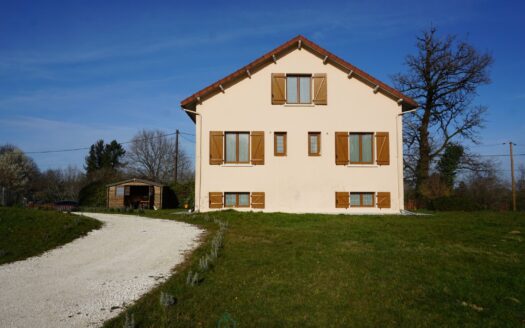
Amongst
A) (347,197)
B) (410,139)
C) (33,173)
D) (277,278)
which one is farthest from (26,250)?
(33,173)

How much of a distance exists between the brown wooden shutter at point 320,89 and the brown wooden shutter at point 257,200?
17.4 ft

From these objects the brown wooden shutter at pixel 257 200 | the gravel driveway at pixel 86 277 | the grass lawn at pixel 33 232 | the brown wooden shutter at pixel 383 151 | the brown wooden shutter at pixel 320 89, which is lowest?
the gravel driveway at pixel 86 277

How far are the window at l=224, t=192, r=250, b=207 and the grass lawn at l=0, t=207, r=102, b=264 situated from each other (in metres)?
5.91

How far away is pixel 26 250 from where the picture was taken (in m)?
9.54

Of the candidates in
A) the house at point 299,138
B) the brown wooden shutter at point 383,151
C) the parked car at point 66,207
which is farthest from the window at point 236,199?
the parked car at point 66,207

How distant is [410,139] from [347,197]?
13821 mm

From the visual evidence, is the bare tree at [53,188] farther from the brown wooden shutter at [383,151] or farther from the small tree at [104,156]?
the brown wooden shutter at [383,151]

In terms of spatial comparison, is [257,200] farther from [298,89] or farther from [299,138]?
[298,89]

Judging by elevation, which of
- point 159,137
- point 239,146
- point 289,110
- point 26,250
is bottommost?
point 26,250

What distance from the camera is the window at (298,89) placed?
60.6 feet

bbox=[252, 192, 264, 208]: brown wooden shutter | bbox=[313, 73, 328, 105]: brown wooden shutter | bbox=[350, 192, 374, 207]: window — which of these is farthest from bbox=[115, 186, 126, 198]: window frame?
bbox=[350, 192, 374, 207]: window

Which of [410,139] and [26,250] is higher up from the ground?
[410,139]

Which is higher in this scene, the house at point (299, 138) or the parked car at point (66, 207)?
the house at point (299, 138)

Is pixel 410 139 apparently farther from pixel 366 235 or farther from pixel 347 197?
pixel 366 235
